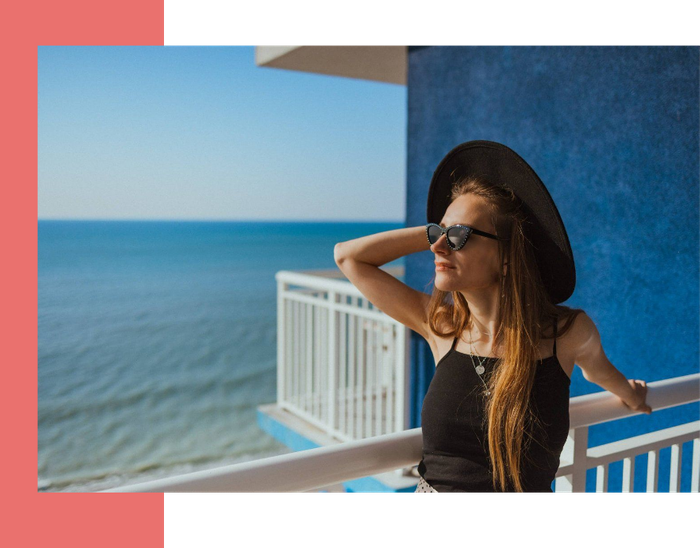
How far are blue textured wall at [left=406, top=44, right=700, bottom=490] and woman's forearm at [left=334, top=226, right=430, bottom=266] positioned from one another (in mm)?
1503

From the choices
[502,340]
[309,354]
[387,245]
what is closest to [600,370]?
[502,340]

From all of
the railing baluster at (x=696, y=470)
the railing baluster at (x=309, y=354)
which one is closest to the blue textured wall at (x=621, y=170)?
the railing baluster at (x=696, y=470)

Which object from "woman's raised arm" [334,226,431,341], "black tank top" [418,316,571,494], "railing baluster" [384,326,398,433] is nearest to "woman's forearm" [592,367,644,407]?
"black tank top" [418,316,571,494]

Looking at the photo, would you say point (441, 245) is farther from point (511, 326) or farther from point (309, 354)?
point (309, 354)

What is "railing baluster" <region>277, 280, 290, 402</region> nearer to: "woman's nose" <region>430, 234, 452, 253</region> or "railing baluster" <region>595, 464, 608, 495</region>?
"railing baluster" <region>595, 464, 608, 495</region>

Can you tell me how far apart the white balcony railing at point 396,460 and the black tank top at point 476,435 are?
0.17 feet

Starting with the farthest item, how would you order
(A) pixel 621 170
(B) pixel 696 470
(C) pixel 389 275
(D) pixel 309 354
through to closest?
(D) pixel 309 354 → (A) pixel 621 170 → (B) pixel 696 470 → (C) pixel 389 275

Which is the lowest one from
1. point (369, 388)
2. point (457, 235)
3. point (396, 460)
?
point (369, 388)

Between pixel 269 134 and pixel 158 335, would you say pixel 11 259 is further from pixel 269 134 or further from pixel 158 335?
pixel 269 134

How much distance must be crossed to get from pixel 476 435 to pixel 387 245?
1.99 ft

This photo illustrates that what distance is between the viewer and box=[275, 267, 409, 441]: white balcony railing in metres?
5.03

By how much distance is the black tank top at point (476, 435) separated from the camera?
1461 mm

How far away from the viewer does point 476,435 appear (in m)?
1.47

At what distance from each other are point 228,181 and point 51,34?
144 ft
